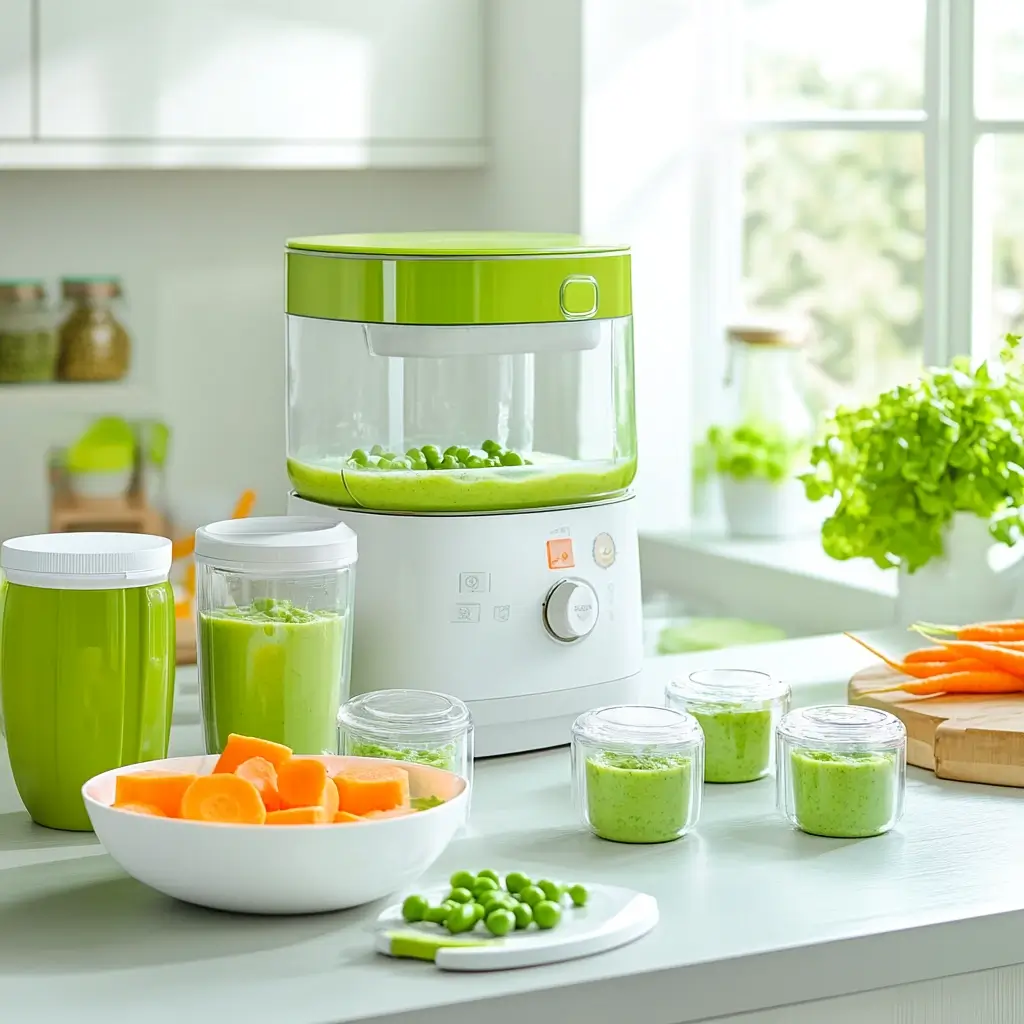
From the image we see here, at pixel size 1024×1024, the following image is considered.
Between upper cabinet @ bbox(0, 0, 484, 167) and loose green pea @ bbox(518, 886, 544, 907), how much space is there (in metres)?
1.86

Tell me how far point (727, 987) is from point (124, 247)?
2262 mm

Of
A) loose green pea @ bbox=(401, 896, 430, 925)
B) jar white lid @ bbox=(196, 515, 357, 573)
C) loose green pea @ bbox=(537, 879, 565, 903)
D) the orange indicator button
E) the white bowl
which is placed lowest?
loose green pea @ bbox=(401, 896, 430, 925)

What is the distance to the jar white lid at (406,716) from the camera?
119 cm

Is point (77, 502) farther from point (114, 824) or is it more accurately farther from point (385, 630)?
point (114, 824)

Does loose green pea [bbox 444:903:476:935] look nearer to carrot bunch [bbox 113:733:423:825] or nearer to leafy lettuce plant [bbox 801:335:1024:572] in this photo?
carrot bunch [bbox 113:733:423:825]

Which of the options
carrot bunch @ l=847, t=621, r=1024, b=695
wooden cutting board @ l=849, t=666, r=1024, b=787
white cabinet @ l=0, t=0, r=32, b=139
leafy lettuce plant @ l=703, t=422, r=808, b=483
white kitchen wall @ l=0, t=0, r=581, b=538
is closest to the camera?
wooden cutting board @ l=849, t=666, r=1024, b=787

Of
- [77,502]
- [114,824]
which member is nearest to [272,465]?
[77,502]

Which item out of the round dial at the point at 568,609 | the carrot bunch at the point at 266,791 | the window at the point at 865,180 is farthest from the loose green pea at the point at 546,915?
the window at the point at 865,180

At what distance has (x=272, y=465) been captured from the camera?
121 inches

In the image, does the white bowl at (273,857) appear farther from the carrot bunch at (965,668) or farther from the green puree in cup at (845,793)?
the carrot bunch at (965,668)

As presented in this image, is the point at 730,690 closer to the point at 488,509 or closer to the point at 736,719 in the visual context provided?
the point at 736,719

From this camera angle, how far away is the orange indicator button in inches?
54.9

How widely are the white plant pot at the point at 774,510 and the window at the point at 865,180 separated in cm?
17

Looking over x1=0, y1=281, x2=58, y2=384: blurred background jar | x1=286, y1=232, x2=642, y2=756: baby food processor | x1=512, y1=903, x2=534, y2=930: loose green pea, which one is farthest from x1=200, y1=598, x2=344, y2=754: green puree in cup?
x1=0, y1=281, x2=58, y2=384: blurred background jar
